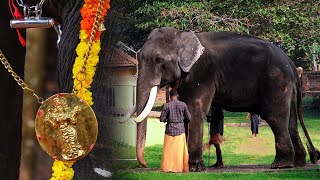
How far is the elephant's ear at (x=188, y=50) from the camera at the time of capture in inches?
173

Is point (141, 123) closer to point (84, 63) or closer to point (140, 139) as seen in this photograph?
point (140, 139)

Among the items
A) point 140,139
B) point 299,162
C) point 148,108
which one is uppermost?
point 148,108

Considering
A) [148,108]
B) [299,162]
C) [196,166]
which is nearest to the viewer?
Result: [148,108]

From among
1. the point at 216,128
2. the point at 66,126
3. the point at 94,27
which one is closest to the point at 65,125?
the point at 66,126

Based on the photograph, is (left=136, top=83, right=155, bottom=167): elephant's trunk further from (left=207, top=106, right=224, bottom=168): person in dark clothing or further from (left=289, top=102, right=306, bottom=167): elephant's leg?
(left=289, top=102, right=306, bottom=167): elephant's leg

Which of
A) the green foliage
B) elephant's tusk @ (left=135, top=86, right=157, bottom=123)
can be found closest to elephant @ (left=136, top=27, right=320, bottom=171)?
elephant's tusk @ (left=135, top=86, right=157, bottom=123)

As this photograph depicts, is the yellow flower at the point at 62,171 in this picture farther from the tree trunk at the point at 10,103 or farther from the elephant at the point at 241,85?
the elephant at the point at 241,85

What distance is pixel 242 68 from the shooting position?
15.9ft

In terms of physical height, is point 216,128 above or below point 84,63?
below

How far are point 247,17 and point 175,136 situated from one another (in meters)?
3.12

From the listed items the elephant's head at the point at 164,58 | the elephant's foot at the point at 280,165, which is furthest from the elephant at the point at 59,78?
the elephant's foot at the point at 280,165

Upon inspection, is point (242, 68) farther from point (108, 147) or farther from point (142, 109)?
point (108, 147)

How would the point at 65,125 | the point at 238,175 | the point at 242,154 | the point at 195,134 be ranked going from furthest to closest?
the point at 242,154 → the point at 195,134 → the point at 238,175 → the point at 65,125

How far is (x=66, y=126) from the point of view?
65 cm
